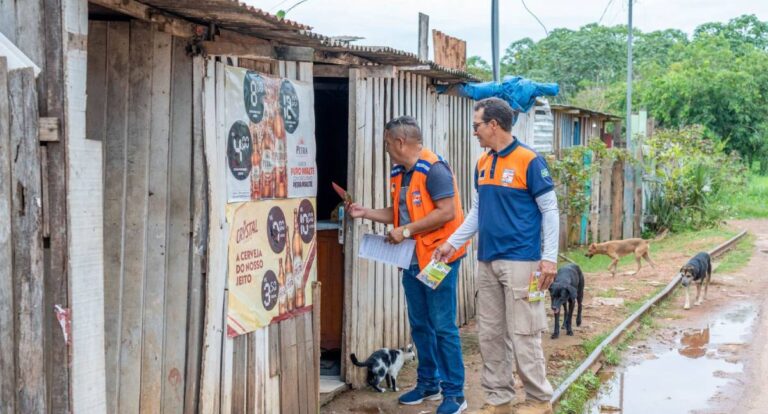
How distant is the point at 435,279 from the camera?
21.6ft

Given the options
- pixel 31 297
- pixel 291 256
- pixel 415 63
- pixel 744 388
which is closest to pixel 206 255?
pixel 291 256

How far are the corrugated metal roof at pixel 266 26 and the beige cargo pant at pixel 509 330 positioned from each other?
73.9 inches

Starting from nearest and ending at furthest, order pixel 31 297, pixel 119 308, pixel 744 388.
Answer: pixel 31 297, pixel 119 308, pixel 744 388

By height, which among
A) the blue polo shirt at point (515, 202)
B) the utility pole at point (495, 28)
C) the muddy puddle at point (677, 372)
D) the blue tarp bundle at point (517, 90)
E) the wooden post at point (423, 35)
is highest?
the utility pole at point (495, 28)

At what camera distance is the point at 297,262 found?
255 inches

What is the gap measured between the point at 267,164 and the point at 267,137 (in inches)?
→ 6.9

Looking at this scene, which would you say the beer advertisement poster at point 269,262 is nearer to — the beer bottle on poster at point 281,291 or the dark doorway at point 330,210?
the beer bottle on poster at point 281,291

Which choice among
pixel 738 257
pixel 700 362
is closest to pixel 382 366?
pixel 700 362

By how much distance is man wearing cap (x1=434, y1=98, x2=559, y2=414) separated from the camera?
6.21 meters

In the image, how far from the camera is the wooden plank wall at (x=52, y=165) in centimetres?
351

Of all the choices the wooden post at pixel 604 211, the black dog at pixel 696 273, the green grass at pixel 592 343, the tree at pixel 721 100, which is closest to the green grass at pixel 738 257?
the wooden post at pixel 604 211

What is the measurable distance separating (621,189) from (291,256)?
45.4 ft

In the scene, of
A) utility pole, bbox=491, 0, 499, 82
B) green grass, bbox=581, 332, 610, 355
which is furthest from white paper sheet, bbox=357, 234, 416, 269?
utility pole, bbox=491, 0, 499, 82

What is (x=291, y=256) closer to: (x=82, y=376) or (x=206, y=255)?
(x=206, y=255)
